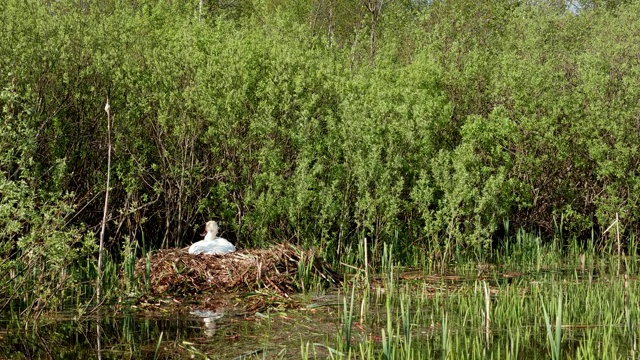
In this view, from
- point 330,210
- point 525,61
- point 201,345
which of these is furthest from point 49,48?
point 525,61

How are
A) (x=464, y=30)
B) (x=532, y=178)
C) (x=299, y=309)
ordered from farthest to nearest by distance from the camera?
1. (x=464, y=30)
2. (x=532, y=178)
3. (x=299, y=309)

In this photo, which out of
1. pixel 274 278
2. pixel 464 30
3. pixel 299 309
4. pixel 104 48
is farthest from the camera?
pixel 464 30

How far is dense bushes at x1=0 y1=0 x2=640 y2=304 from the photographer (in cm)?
1381

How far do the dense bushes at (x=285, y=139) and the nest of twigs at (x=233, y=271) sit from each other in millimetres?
1724

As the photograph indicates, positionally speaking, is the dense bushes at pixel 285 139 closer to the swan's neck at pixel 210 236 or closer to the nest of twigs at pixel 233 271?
the swan's neck at pixel 210 236

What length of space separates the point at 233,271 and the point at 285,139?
3.92 m

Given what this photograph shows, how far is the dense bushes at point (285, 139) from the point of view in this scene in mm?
13812

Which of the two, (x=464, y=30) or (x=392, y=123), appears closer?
(x=392, y=123)

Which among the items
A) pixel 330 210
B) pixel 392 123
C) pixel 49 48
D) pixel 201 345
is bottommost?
pixel 201 345

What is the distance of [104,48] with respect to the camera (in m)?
14.5

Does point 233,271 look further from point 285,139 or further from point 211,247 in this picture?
point 285,139

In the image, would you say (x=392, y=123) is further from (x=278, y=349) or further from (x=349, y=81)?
(x=278, y=349)

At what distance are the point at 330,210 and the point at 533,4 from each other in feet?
56.6

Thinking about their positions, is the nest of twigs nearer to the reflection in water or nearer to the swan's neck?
the swan's neck
